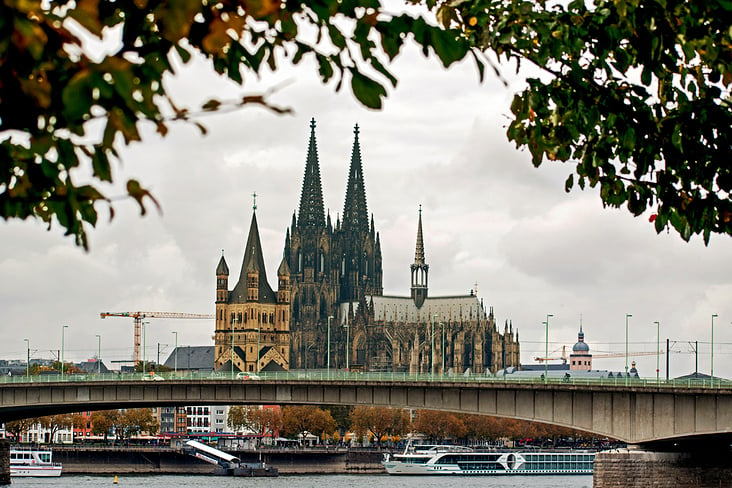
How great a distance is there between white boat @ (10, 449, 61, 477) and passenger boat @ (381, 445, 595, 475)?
32311 mm

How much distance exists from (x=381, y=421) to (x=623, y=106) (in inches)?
6153

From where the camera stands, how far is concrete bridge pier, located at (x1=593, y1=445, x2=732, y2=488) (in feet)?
193

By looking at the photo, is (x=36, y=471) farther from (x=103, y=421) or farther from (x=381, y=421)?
(x=381, y=421)

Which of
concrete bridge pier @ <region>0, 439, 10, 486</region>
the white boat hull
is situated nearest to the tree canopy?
concrete bridge pier @ <region>0, 439, 10, 486</region>

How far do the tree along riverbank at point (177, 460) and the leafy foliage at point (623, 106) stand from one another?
111 metres

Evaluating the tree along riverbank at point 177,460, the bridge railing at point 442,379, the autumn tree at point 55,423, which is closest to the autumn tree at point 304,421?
the autumn tree at point 55,423

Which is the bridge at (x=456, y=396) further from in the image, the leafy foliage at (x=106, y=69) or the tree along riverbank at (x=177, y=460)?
the leafy foliage at (x=106, y=69)

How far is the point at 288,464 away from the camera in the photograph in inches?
5157

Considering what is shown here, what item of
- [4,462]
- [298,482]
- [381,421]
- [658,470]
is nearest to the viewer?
[658,470]

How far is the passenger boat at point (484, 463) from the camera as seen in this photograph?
12975 cm

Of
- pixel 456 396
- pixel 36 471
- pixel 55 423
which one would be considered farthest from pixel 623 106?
pixel 55 423

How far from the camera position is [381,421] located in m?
167

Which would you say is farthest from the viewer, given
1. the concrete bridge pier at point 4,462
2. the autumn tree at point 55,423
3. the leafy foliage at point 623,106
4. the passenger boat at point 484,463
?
the autumn tree at point 55,423

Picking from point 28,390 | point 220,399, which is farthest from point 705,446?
point 28,390
